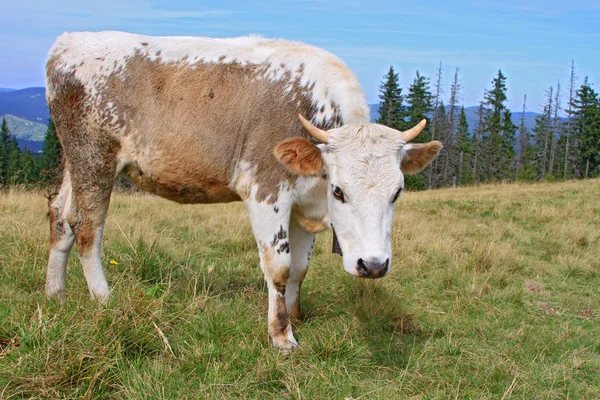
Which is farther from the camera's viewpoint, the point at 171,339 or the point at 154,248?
the point at 154,248

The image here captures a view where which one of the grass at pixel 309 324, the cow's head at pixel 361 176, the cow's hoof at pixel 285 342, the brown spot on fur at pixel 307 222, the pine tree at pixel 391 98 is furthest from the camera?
the pine tree at pixel 391 98

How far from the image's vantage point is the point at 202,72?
186 inches

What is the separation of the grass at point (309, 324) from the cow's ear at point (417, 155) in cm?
147

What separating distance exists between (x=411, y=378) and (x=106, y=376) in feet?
6.93

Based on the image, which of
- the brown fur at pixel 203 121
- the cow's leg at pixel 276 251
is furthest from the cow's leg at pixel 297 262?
the brown fur at pixel 203 121

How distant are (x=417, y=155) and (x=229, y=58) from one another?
1913mm

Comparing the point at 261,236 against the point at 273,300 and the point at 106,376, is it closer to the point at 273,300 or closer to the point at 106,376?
the point at 273,300

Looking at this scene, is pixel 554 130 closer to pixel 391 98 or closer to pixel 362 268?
pixel 391 98

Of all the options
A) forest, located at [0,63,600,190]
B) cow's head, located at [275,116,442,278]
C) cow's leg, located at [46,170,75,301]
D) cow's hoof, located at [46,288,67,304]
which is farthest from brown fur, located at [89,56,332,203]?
forest, located at [0,63,600,190]

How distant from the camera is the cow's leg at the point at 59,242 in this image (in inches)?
195

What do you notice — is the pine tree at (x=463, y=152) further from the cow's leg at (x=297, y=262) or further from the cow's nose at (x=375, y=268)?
the cow's nose at (x=375, y=268)

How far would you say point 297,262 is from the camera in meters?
4.98

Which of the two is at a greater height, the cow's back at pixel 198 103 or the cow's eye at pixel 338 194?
the cow's back at pixel 198 103

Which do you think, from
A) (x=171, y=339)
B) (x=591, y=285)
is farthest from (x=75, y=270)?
(x=591, y=285)
